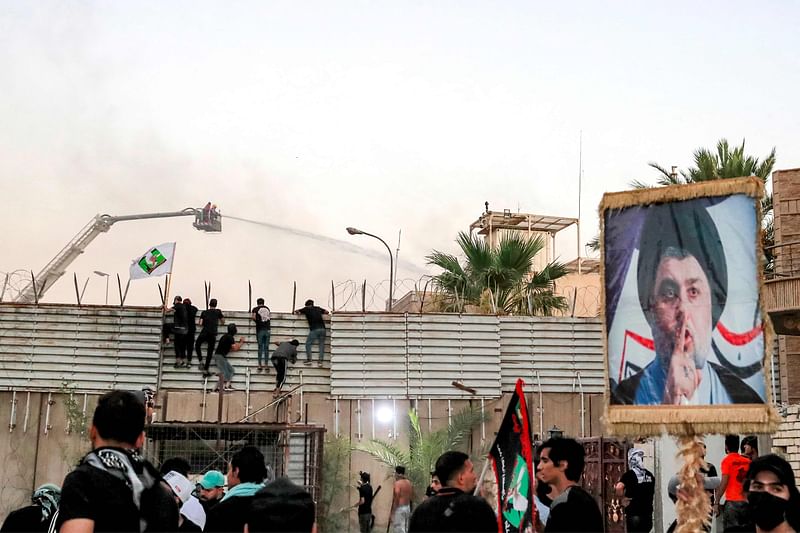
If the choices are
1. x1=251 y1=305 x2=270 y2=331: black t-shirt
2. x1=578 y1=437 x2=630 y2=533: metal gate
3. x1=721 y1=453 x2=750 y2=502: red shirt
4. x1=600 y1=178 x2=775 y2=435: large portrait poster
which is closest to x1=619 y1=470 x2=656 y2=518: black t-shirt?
x1=721 y1=453 x2=750 y2=502: red shirt

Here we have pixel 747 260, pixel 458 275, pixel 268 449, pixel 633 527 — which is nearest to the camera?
pixel 747 260

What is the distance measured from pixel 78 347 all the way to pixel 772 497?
64.3ft

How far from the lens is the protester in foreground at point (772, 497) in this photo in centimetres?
479

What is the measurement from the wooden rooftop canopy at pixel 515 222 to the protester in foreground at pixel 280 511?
34.2 m

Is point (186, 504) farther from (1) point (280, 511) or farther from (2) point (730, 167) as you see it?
(2) point (730, 167)

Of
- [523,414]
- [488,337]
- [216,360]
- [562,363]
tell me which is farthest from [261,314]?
[523,414]

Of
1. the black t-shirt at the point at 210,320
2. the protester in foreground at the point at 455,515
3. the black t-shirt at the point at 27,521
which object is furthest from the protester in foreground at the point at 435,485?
the black t-shirt at the point at 210,320

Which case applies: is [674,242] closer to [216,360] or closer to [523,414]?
[523,414]

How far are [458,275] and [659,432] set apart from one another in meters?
19.6

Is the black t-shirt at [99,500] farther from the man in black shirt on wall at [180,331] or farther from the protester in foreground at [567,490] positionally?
the man in black shirt on wall at [180,331]

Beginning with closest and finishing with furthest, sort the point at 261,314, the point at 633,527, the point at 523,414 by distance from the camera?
the point at 523,414 → the point at 633,527 → the point at 261,314

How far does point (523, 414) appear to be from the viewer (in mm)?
6316

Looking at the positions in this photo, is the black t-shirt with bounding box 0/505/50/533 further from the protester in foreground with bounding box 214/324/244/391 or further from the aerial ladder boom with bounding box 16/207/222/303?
the aerial ladder boom with bounding box 16/207/222/303

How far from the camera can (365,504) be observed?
62.8 feet
